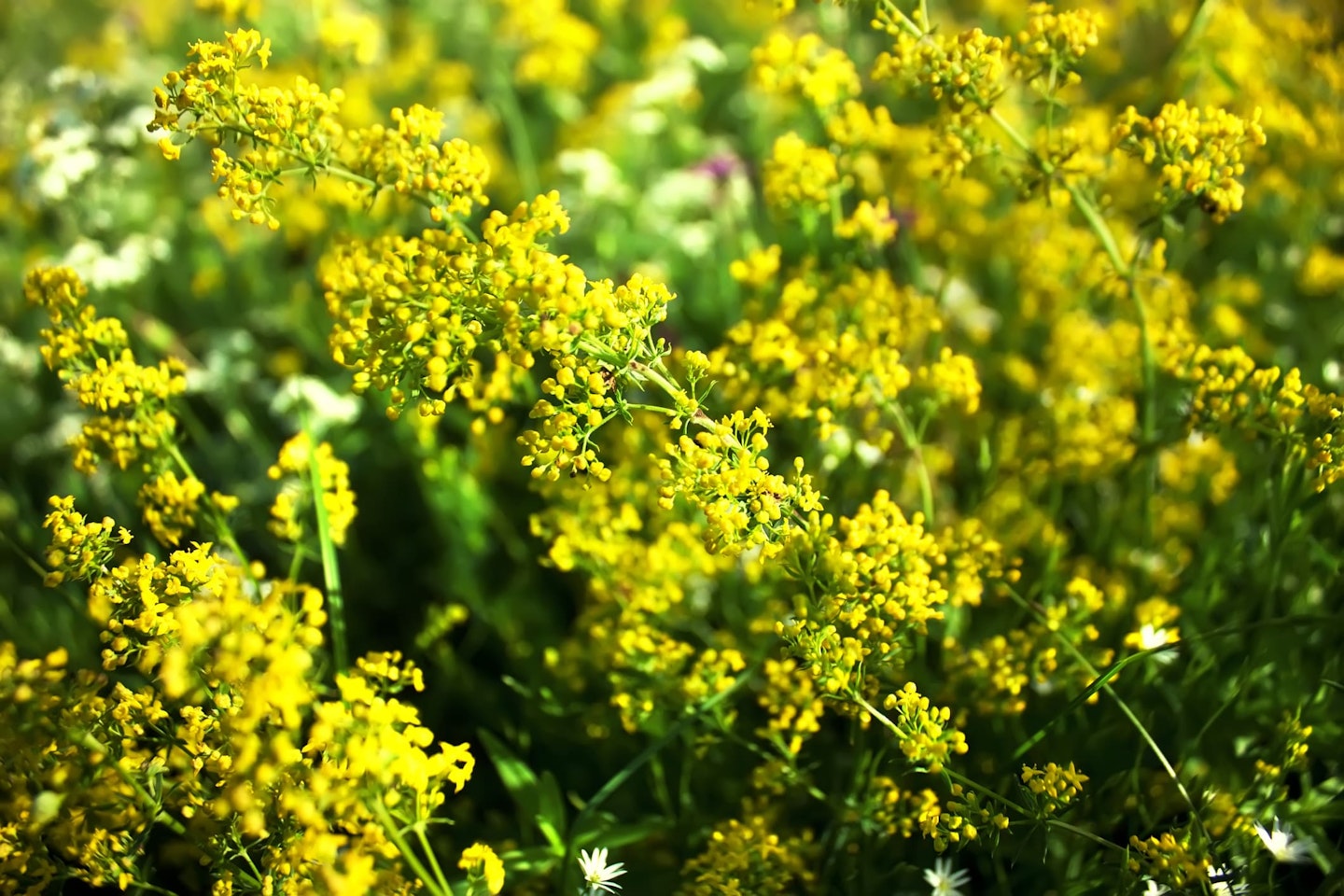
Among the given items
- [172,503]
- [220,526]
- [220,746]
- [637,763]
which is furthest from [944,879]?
[172,503]

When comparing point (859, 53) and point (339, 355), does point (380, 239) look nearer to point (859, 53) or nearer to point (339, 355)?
point (339, 355)

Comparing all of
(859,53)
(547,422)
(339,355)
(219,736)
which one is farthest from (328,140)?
(859,53)

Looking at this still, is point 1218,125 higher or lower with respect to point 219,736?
higher

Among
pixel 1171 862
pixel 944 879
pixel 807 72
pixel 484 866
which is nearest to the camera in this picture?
pixel 1171 862

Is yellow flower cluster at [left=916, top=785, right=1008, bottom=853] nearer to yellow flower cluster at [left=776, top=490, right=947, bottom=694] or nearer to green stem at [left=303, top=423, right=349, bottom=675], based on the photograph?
yellow flower cluster at [left=776, top=490, right=947, bottom=694]

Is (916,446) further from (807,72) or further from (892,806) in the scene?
(807,72)
